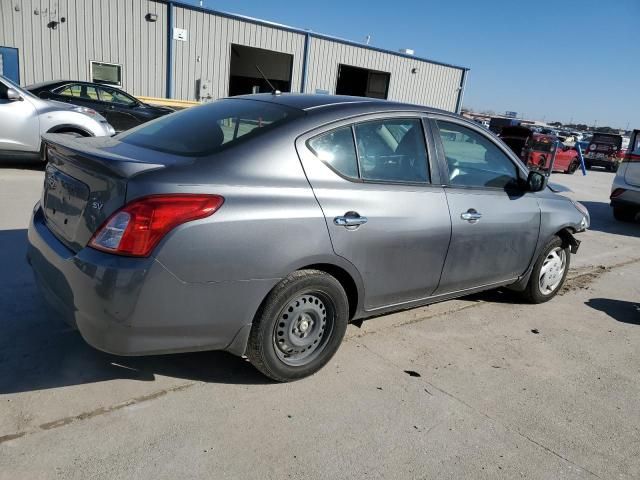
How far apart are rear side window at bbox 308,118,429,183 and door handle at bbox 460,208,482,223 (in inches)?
15.9

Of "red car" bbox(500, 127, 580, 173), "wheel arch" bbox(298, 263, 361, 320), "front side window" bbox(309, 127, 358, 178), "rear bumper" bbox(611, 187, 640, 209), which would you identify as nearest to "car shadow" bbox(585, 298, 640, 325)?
"wheel arch" bbox(298, 263, 361, 320)

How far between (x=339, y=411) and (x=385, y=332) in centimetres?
117

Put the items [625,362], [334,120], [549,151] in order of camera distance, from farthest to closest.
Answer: [549,151], [625,362], [334,120]

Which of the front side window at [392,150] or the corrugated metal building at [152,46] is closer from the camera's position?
the front side window at [392,150]

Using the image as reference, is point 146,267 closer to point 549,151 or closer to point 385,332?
point 385,332

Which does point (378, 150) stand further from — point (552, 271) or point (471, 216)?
point (552, 271)

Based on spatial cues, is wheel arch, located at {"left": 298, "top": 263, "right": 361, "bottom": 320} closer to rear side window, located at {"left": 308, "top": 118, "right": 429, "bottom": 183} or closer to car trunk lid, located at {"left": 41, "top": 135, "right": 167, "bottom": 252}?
rear side window, located at {"left": 308, "top": 118, "right": 429, "bottom": 183}

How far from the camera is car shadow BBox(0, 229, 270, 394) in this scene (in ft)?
9.63

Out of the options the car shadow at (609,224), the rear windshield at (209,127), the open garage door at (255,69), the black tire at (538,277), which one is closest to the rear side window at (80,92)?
the rear windshield at (209,127)

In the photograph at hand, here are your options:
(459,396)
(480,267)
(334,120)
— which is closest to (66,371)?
(334,120)

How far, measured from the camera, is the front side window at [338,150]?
9.91 ft

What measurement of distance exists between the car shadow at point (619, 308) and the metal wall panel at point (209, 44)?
16103mm

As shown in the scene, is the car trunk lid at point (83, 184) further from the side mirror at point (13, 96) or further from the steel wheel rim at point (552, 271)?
the side mirror at point (13, 96)

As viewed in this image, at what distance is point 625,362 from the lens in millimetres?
3941
